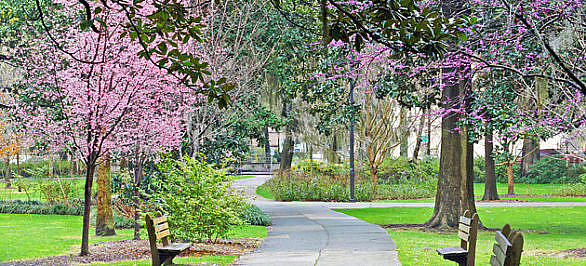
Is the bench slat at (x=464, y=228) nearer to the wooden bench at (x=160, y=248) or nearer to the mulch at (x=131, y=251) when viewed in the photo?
the wooden bench at (x=160, y=248)

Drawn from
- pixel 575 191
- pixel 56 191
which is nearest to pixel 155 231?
pixel 56 191

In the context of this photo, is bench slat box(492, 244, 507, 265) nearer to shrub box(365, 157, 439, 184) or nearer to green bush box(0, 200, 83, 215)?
green bush box(0, 200, 83, 215)

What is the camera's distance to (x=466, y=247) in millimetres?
8211

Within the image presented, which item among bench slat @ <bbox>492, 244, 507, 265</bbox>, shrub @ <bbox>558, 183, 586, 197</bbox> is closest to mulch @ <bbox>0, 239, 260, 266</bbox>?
bench slat @ <bbox>492, 244, 507, 265</bbox>

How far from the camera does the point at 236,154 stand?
694 inches

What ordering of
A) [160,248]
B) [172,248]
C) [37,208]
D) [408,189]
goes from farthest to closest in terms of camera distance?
1. [408,189]
2. [37,208]
3. [160,248]
4. [172,248]

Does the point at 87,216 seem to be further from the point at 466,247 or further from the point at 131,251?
the point at 466,247

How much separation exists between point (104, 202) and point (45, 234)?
1989mm

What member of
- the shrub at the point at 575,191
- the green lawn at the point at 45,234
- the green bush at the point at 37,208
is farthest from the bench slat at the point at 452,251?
the shrub at the point at 575,191

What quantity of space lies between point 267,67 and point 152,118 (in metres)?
6.69

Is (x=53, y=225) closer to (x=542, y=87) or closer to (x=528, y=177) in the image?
(x=542, y=87)

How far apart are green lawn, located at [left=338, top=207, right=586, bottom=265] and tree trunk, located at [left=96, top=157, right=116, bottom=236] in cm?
712

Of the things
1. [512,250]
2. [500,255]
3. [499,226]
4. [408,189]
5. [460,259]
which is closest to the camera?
[512,250]

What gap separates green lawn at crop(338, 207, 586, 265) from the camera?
10.7 m
